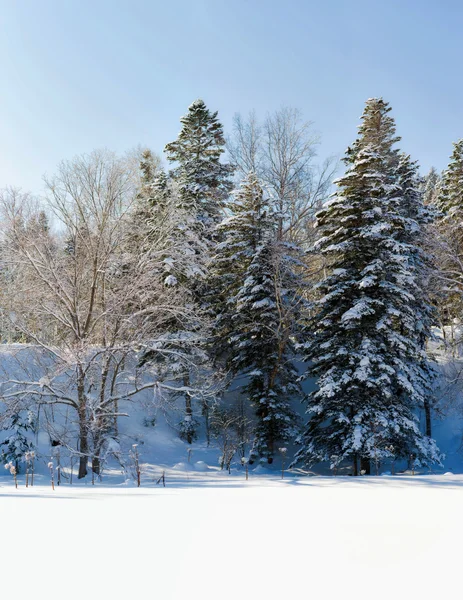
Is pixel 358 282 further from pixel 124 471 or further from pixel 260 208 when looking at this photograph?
pixel 124 471

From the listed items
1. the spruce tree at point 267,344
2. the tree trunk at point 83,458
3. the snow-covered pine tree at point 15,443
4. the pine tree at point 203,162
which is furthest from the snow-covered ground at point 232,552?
the pine tree at point 203,162

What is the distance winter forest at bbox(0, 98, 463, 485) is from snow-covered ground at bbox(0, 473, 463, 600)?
22.6 feet

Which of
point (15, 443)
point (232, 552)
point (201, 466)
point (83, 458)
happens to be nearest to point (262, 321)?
point (201, 466)

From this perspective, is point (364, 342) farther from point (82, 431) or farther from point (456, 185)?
point (456, 185)

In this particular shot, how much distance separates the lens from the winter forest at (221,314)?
42.8 ft

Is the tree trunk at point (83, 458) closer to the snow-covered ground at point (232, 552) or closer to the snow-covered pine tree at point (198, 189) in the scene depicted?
the snow-covered pine tree at point (198, 189)

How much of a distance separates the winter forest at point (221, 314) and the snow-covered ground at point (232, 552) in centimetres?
688

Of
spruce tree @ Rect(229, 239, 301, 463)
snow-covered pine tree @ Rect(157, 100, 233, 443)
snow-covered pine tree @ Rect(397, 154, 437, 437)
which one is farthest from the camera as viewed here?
snow-covered pine tree @ Rect(157, 100, 233, 443)

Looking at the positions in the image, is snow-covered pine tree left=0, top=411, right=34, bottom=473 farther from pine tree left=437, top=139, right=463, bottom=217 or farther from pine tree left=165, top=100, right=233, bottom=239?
pine tree left=437, top=139, right=463, bottom=217

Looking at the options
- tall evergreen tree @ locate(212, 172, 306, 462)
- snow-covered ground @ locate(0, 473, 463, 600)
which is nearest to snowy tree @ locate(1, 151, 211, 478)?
tall evergreen tree @ locate(212, 172, 306, 462)

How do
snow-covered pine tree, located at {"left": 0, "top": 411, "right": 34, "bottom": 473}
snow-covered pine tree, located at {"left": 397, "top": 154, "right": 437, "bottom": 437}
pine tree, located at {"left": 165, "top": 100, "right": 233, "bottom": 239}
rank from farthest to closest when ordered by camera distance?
pine tree, located at {"left": 165, "top": 100, "right": 233, "bottom": 239}
snow-covered pine tree, located at {"left": 397, "top": 154, "right": 437, "bottom": 437}
snow-covered pine tree, located at {"left": 0, "top": 411, "right": 34, "bottom": 473}

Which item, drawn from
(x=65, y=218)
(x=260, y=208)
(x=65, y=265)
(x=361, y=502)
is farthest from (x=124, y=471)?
(x=260, y=208)

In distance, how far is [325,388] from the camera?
1388 centimetres

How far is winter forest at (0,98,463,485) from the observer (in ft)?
42.8
